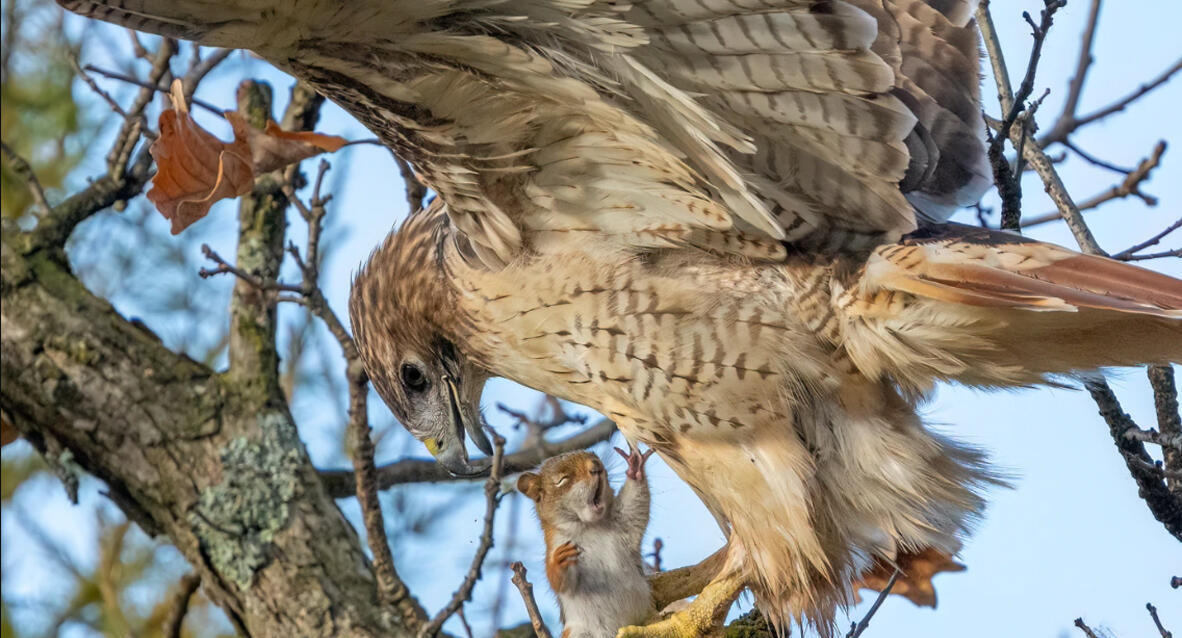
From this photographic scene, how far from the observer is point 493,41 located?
8.30ft

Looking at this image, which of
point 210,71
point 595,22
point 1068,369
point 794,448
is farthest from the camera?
point 210,71

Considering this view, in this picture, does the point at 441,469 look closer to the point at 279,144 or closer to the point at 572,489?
the point at 572,489

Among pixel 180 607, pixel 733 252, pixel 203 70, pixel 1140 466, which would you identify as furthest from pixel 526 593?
pixel 203 70

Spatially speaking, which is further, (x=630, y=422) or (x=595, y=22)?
(x=630, y=422)

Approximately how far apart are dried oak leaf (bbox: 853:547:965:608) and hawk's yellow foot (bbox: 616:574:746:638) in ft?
1.22

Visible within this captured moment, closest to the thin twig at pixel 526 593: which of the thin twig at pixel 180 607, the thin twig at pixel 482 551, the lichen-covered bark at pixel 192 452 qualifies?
the thin twig at pixel 482 551

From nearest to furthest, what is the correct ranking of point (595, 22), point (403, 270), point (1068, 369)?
point (595, 22)
point (1068, 369)
point (403, 270)

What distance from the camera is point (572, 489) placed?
3490mm

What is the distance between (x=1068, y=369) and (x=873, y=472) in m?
0.53

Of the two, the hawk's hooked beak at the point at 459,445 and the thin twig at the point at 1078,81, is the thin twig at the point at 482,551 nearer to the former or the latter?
the hawk's hooked beak at the point at 459,445

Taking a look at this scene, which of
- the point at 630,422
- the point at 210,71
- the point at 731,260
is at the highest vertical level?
the point at 210,71

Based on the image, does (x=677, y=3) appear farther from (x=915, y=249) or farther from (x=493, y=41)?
(x=915, y=249)

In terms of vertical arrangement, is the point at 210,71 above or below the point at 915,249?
above

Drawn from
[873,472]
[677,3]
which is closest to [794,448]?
[873,472]
